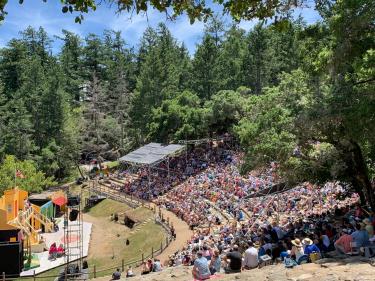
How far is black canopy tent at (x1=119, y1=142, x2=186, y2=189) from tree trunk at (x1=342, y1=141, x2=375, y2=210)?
23.4 metres

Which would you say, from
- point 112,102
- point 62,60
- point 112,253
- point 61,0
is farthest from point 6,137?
point 61,0

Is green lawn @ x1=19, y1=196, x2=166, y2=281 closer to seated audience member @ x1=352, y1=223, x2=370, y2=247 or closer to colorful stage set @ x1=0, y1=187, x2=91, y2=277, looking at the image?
colorful stage set @ x1=0, y1=187, x2=91, y2=277

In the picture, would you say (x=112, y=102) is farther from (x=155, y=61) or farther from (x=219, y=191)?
(x=219, y=191)

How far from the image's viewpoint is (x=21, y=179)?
42719 mm

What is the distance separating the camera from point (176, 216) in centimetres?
3344

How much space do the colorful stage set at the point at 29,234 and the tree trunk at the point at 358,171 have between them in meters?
14.8

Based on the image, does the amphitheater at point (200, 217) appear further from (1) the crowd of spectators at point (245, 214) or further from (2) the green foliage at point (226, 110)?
(2) the green foliage at point (226, 110)

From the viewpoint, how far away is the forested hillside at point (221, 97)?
47.4ft

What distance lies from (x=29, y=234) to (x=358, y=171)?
20.0 metres

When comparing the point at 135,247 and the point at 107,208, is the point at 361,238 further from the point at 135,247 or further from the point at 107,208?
the point at 107,208

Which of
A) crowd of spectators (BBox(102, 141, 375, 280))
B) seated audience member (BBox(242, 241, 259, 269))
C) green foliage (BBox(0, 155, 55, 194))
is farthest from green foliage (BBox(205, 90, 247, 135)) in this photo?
seated audience member (BBox(242, 241, 259, 269))

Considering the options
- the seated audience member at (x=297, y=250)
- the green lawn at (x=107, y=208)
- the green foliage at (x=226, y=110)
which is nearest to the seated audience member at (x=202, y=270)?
the seated audience member at (x=297, y=250)

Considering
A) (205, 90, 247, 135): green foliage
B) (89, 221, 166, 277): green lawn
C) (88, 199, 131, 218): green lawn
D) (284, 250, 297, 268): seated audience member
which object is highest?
(205, 90, 247, 135): green foliage

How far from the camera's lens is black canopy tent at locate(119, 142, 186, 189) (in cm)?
4114
